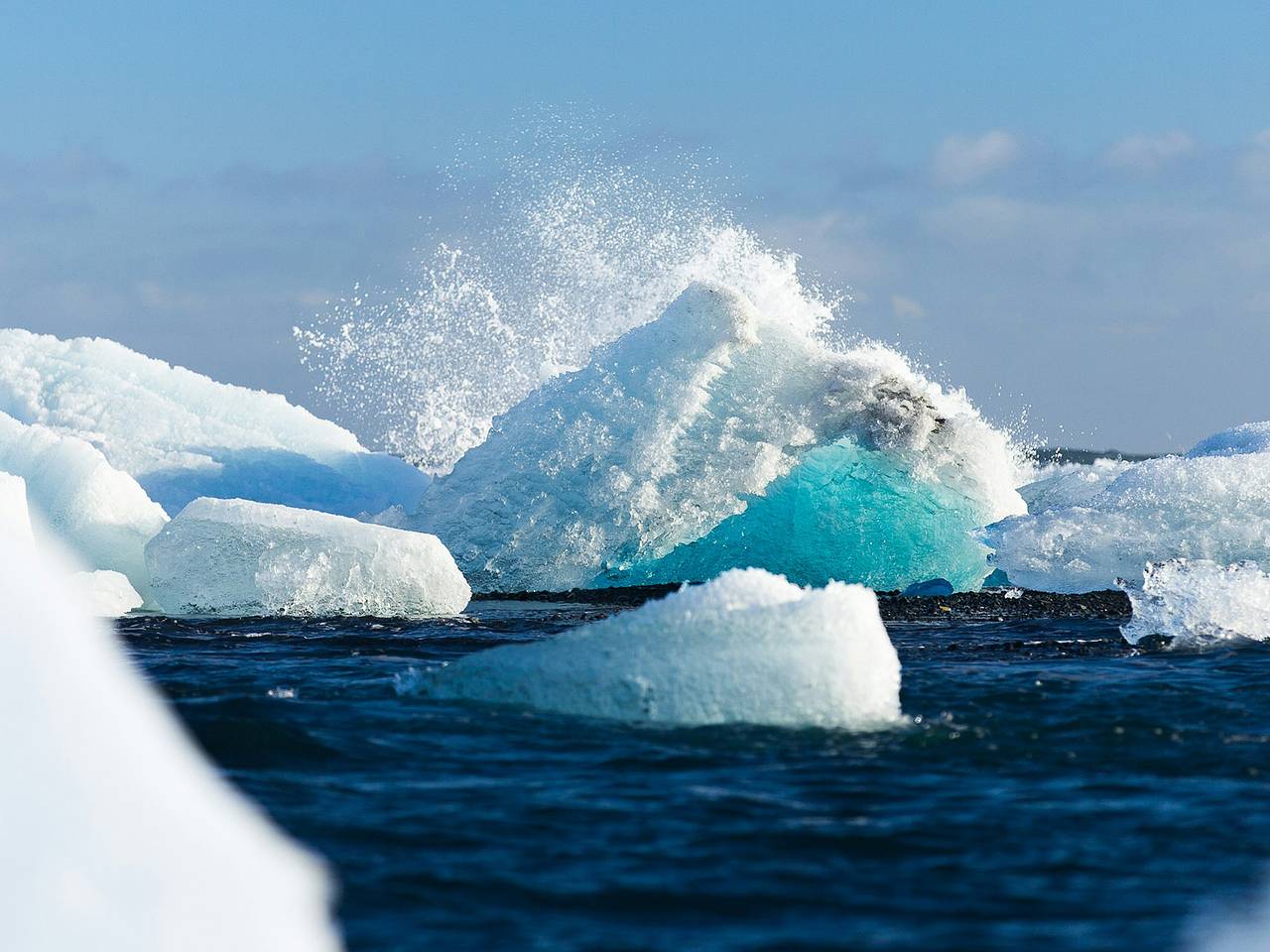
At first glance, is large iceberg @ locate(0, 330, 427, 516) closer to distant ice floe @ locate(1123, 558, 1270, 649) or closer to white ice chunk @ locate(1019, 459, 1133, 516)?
white ice chunk @ locate(1019, 459, 1133, 516)

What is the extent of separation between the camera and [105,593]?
610 inches

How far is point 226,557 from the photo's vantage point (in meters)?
15.3

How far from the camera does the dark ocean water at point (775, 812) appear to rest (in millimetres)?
5105

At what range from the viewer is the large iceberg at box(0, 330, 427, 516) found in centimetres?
2238

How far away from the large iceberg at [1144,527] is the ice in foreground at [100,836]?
12067 mm

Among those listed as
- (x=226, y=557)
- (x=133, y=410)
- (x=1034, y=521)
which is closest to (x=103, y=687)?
(x=226, y=557)

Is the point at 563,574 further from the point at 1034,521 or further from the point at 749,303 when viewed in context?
the point at 1034,521

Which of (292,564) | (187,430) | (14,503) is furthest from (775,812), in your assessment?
(187,430)

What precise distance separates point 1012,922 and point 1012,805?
1633 mm

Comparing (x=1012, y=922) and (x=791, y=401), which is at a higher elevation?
(x=791, y=401)

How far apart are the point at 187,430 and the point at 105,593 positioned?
8271 millimetres

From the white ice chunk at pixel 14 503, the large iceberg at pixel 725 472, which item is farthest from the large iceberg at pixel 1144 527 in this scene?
the white ice chunk at pixel 14 503

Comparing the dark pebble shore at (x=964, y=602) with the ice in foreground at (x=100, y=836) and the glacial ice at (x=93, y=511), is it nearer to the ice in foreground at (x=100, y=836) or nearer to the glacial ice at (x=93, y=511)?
the glacial ice at (x=93, y=511)

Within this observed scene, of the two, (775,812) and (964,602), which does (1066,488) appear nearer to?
(964,602)
